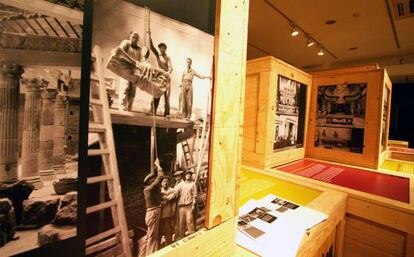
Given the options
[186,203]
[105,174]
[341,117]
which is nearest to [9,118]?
[105,174]

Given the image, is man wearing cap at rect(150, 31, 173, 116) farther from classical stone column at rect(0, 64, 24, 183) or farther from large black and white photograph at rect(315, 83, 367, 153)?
large black and white photograph at rect(315, 83, 367, 153)

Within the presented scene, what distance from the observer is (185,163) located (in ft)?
2.40

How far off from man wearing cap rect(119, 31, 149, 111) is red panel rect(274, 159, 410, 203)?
1.67 metres

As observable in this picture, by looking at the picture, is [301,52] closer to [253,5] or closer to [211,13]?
[253,5]

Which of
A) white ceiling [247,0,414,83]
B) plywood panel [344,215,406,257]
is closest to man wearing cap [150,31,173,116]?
plywood panel [344,215,406,257]

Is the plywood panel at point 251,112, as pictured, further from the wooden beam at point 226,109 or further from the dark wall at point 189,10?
the dark wall at point 189,10

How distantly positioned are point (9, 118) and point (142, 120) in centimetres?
27

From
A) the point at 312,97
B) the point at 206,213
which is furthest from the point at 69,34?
the point at 312,97

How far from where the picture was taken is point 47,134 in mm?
457

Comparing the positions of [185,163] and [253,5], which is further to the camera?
[253,5]

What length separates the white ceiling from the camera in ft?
9.45

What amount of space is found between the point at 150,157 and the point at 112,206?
159 millimetres

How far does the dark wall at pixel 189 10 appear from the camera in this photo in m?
0.61

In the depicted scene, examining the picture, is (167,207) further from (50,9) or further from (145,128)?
(50,9)
